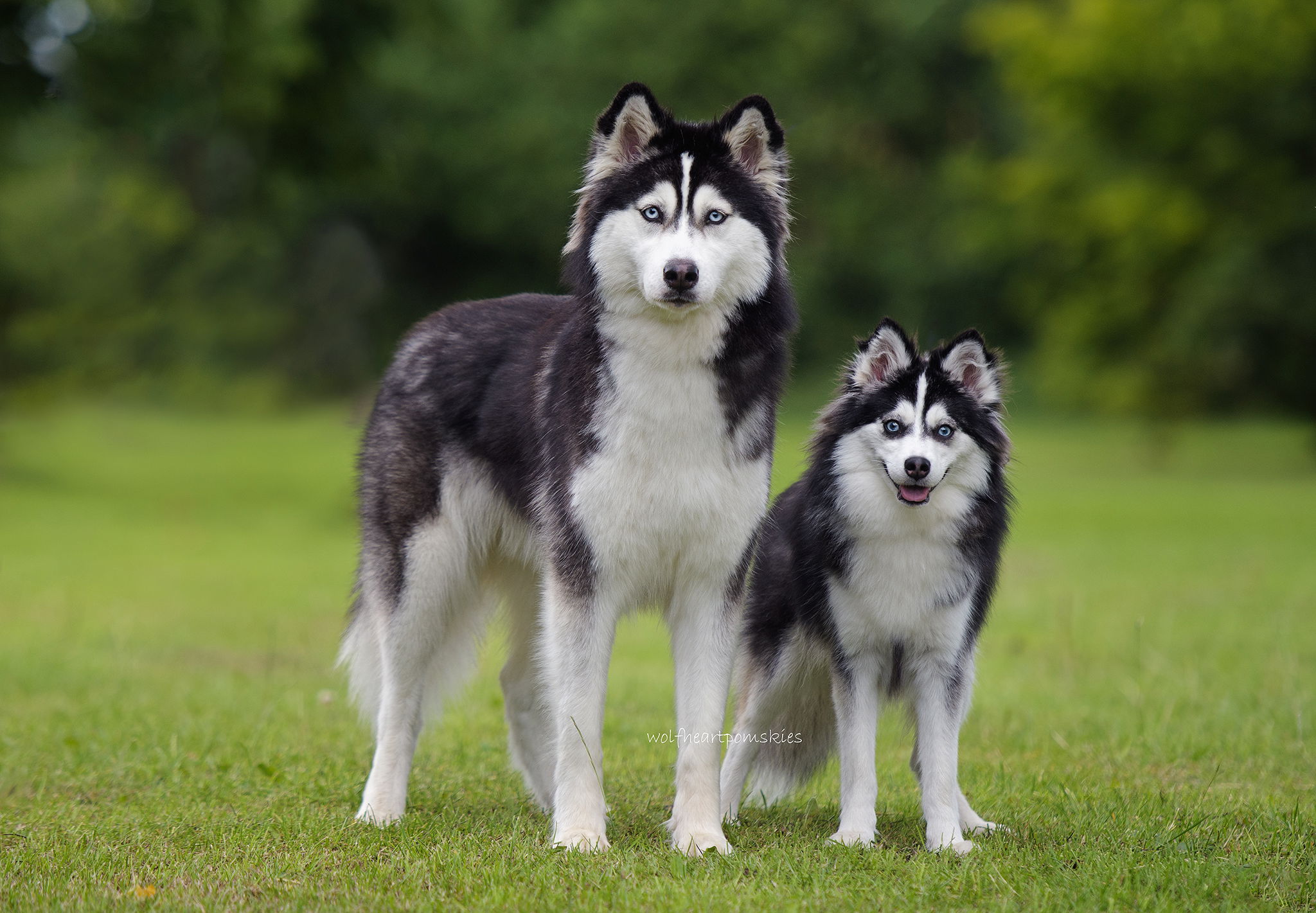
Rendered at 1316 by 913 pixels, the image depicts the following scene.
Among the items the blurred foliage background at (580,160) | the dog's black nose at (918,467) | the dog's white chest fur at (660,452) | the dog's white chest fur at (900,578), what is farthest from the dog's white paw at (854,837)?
the blurred foliage background at (580,160)

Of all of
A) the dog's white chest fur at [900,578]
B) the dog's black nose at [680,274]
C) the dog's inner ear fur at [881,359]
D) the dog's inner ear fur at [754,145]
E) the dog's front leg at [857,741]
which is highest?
the dog's inner ear fur at [754,145]

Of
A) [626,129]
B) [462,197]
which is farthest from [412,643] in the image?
[462,197]

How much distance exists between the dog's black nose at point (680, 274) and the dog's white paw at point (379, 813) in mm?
2316

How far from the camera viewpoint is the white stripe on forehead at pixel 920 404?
191 inches

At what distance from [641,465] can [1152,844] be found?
221 centimetres

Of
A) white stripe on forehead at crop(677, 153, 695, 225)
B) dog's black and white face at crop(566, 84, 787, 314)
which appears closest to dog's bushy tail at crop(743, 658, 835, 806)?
dog's black and white face at crop(566, 84, 787, 314)

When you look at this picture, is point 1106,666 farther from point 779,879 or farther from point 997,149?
point 997,149

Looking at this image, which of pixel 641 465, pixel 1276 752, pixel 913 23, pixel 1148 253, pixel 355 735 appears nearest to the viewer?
pixel 641 465

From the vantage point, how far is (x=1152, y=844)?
468cm

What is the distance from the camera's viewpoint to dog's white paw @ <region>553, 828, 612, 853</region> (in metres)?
4.59

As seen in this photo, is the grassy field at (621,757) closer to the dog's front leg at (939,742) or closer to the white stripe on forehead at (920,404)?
the dog's front leg at (939,742)

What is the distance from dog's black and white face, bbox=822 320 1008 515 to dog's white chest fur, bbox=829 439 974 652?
0.04 m

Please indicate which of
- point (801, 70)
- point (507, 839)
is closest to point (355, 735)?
point (507, 839)

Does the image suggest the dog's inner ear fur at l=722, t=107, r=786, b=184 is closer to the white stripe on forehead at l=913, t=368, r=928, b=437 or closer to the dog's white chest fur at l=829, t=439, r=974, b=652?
the white stripe on forehead at l=913, t=368, r=928, b=437
